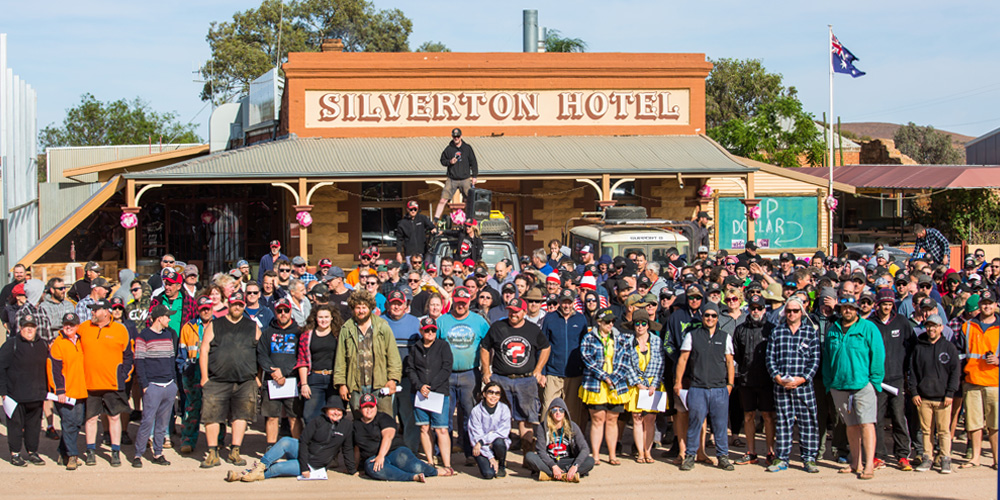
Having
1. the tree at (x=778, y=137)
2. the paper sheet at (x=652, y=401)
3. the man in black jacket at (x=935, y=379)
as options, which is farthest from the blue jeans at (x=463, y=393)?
the tree at (x=778, y=137)

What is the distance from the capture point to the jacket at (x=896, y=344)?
31.1ft

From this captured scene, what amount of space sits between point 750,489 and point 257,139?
22179mm

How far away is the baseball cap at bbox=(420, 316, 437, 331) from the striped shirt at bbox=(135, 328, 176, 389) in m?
2.45

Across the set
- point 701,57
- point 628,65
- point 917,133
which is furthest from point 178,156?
point 917,133

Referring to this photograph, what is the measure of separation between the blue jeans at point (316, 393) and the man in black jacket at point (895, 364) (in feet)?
17.3

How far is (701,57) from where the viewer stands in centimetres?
2480

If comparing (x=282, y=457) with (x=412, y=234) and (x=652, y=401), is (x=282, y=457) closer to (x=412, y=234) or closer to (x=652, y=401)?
(x=652, y=401)

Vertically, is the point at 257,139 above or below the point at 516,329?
above

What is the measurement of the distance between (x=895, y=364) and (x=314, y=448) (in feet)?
18.3

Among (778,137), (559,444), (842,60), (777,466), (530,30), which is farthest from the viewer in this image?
(778,137)

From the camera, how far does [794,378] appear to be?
9258mm

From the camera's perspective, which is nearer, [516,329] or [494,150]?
[516,329]

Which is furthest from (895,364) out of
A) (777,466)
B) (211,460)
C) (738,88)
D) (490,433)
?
(738,88)

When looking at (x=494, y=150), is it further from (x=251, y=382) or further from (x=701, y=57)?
(x=251, y=382)
